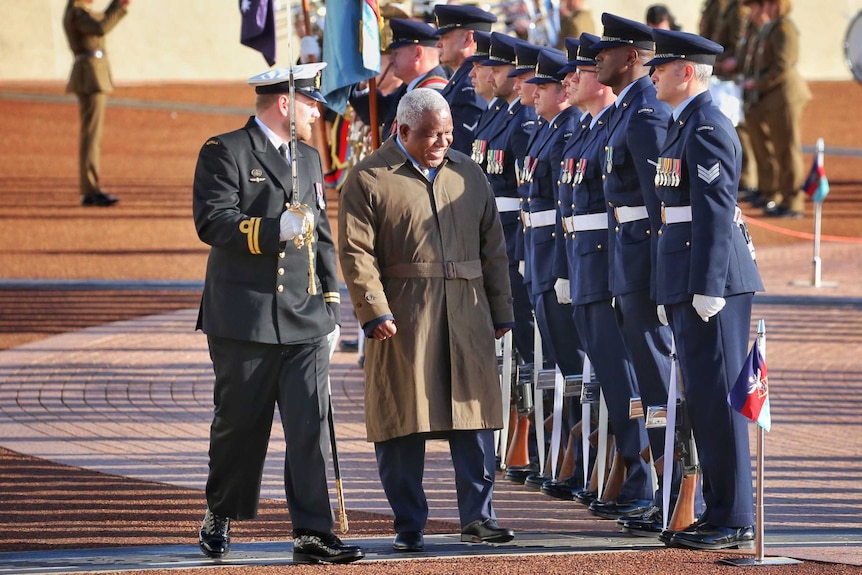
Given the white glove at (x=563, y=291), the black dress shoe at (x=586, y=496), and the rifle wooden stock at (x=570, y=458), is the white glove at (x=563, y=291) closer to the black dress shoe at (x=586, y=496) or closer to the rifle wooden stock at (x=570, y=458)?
the rifle wooden stock at (x=570, y=458)

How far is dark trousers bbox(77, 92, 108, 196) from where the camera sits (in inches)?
736

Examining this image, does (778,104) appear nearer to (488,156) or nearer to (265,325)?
(488,156)

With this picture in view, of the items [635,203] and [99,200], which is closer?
[635,203]

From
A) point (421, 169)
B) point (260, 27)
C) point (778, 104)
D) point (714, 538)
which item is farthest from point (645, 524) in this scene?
point (778, 104)

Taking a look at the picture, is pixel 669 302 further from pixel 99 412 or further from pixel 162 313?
pixel 162 313

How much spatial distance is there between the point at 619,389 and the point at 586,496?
574 mm

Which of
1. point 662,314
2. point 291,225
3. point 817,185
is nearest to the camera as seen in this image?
point 291,225

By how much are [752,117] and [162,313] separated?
26.4 feet

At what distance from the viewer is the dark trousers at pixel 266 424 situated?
6.50 meters

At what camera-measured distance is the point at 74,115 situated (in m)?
26.5

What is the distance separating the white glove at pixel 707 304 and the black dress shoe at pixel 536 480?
182 centimetres

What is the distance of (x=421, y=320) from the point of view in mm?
6730

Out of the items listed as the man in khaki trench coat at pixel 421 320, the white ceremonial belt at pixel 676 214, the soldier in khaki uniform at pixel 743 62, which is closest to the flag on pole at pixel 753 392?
the white ceremonial belt at pixel 676 214

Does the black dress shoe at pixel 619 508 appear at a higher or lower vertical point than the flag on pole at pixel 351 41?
lower
